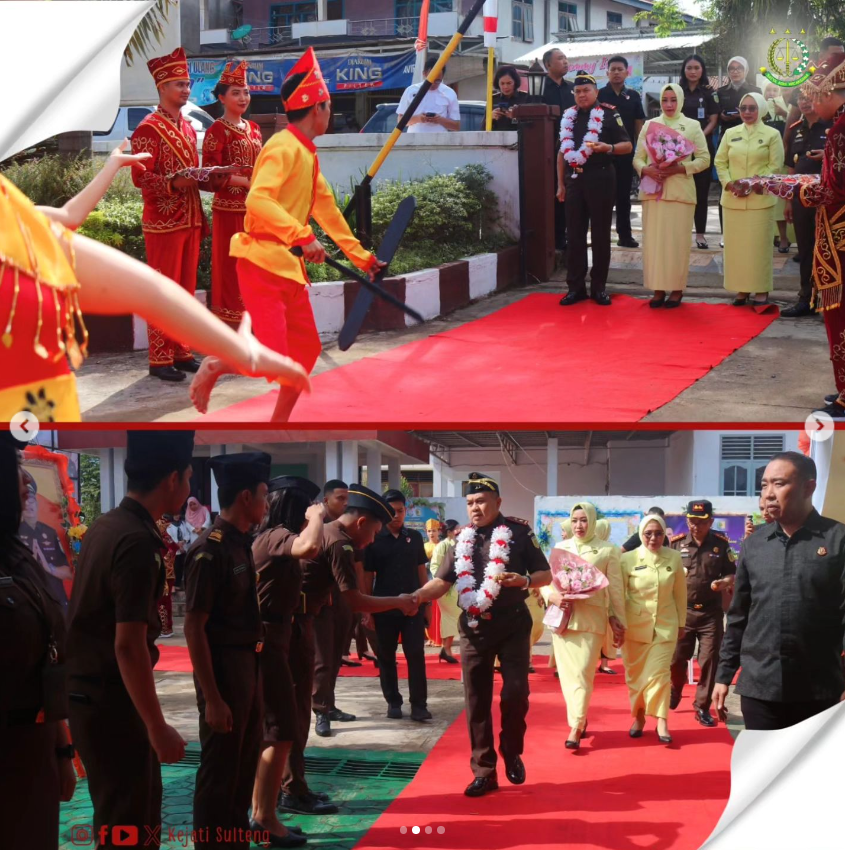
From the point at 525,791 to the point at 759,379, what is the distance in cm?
90

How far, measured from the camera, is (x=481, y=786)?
239 centimetres

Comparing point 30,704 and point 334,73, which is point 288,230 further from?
point 30,704

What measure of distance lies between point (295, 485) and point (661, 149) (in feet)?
3.26

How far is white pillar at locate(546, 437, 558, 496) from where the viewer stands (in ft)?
7.51

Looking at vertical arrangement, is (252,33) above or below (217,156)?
above

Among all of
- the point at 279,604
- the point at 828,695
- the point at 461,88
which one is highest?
the point at 461,88

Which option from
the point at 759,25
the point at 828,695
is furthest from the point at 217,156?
the point at 828,695

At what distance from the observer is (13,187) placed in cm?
215

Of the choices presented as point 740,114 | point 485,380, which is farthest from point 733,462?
point 740,114

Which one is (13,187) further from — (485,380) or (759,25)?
(759,25)

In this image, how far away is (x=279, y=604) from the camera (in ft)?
8.15

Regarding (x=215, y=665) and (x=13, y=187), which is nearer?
(x=13, y=187)

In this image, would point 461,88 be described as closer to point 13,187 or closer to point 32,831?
point 13,187

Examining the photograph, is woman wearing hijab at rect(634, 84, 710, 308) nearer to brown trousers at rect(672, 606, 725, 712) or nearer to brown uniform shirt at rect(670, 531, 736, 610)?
brown uniform shirt at rect(670, 531, 736, 610)
